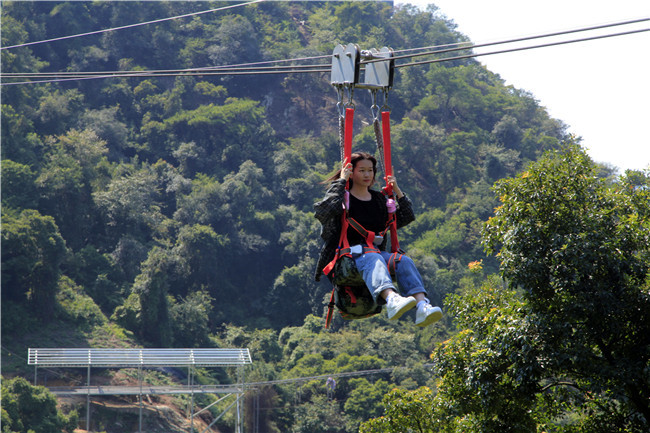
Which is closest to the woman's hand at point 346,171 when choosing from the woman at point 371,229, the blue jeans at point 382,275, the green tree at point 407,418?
the woman at point 371,229

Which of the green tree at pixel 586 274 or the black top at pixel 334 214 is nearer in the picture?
the black top at pixel 334 214

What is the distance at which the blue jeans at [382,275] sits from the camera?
643 centimetres

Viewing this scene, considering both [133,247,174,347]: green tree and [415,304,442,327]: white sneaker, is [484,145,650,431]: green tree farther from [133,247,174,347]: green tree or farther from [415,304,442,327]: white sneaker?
[133,247,174,347]: green tree

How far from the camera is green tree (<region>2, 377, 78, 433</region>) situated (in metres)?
28.7

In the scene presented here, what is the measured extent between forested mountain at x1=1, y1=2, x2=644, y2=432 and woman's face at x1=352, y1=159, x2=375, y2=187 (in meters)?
29.6

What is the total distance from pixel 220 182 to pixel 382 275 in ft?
166

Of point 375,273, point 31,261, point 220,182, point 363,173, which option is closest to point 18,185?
point 31,261

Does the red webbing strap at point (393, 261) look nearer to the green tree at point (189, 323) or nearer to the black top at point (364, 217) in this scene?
the black top at point (364, 217)

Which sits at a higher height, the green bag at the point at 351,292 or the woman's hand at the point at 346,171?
the woman's hand at the point at 346,171

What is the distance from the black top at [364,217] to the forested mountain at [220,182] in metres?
29.5

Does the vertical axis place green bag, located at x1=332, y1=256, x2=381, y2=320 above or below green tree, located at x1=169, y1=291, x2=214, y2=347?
below

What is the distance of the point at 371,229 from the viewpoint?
23.3 ft

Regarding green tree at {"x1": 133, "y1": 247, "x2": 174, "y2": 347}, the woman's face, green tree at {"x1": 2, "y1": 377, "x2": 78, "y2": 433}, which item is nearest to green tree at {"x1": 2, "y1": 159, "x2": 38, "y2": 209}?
green tree at {"x1": 133, "y1": 247, "x2": 174, "y2": 347}

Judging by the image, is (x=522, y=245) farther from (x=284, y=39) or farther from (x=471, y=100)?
(x=284, y=39)
